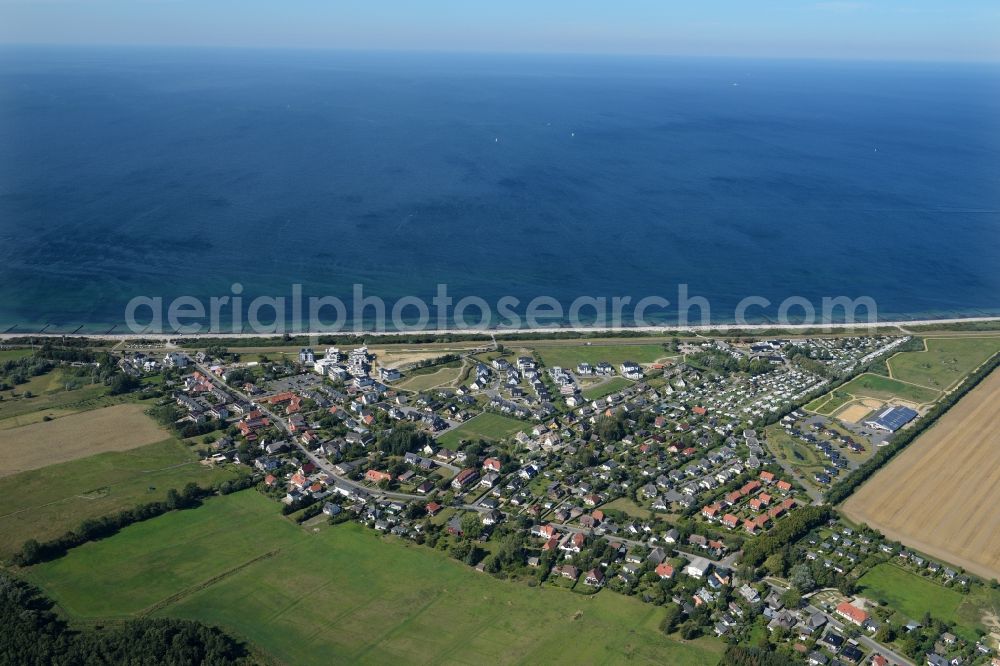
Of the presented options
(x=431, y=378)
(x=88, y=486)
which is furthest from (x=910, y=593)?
(x=88, y=486)

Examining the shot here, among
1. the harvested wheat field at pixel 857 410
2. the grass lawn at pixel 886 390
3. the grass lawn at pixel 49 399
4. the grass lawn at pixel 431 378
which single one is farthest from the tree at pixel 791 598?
the grass lawn at pixel 49 399

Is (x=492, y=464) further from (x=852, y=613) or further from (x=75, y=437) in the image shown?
(x=75, y=437)

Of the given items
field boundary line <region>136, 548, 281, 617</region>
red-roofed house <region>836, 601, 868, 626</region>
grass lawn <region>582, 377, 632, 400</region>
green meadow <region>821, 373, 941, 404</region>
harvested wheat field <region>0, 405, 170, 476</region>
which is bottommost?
field boundary line <region>136, 548, 281, 617</region>

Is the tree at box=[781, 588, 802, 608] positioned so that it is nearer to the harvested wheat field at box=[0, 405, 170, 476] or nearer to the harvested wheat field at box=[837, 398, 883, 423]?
the harvested wheat field at box=[837, 398, 883, 423]

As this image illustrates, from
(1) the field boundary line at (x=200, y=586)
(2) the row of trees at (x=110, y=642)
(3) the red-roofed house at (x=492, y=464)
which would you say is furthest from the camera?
(3) the red-roofed house at (x=492, y=464)

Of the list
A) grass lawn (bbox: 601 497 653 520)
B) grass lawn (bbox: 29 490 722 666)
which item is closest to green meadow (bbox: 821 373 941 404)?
grass lawn (bbox: 601 497 653 520)

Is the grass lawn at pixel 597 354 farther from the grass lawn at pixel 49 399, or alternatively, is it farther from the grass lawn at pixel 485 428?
the grass lawn at pixel 49 399
